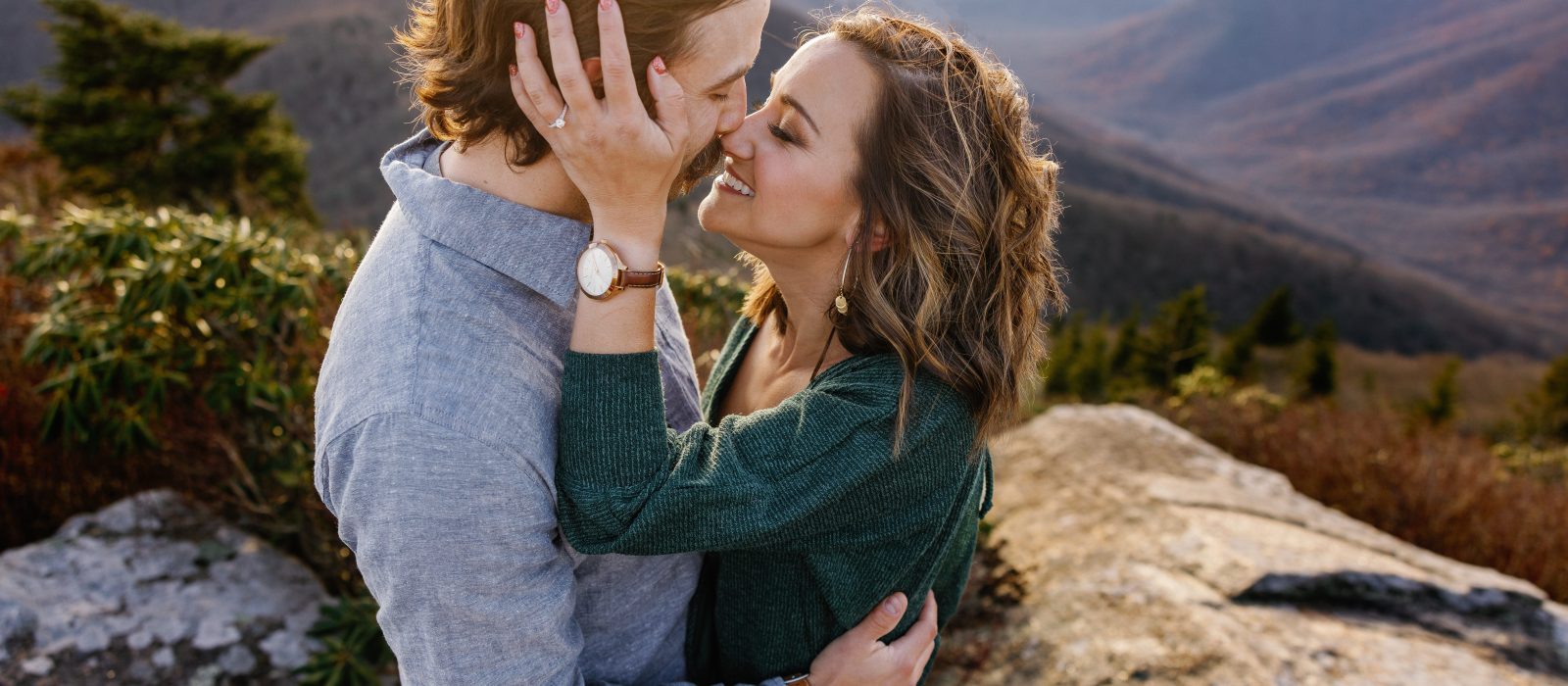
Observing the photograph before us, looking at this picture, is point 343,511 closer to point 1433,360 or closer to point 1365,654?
point 1365,654

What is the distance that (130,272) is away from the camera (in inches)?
129

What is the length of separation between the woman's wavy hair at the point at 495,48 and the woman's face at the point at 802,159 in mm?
547

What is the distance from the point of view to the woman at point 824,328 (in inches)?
55.2

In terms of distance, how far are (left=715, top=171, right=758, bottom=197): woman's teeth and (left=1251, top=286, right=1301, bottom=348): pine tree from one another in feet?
79.3

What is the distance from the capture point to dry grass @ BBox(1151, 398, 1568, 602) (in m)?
5.13

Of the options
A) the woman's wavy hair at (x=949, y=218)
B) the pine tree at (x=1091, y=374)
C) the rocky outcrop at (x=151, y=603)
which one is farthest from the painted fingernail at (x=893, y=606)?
the pine tree at (x=1091, y=374)

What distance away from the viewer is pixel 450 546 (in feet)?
4.20

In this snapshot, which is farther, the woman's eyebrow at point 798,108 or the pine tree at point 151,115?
the pine tree at point 151,115

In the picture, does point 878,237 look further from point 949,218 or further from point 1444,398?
point 1444,398

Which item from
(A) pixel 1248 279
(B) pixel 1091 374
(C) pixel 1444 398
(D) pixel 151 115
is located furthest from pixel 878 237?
(A) pixel 1248 279

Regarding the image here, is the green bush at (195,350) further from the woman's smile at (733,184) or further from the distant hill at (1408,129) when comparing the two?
the distant hill at (1408,129)

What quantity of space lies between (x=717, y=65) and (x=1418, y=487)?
5.92 m

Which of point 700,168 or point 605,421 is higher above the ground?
point 700,168

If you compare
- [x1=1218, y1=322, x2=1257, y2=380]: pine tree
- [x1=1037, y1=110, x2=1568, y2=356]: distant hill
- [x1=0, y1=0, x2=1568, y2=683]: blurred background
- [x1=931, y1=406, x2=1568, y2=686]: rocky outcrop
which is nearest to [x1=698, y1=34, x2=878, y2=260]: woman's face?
[x1=0, y1=0, x2=1568, y2=683]: blurred background
